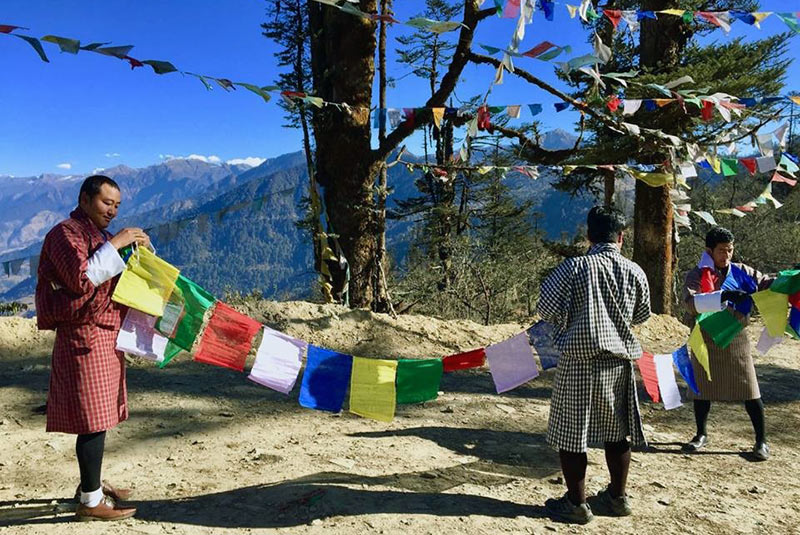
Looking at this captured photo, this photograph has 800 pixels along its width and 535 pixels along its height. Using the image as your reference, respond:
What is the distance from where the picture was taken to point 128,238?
278 centimetres

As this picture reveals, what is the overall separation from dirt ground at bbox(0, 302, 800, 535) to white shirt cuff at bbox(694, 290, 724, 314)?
1158 mm

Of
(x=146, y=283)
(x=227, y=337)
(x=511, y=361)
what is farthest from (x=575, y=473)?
(x=146, y=283)

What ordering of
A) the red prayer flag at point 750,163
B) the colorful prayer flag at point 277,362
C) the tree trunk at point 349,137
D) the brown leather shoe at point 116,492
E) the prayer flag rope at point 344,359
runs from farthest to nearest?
the tree trunk at point 349,137 → the red prayer flag at point 750,163 → the colorful prayer flag at point 277,362 → the prayer flag rope at point 344,359 → the brown leather shoe at point 116,492

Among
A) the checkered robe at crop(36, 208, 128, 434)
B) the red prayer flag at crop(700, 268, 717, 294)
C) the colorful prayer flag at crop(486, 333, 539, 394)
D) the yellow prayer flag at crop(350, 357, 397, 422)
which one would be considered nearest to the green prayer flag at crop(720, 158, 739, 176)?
the red prayer flag at crop(700, 268, 717, 294)

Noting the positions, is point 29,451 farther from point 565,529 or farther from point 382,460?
point 565,529

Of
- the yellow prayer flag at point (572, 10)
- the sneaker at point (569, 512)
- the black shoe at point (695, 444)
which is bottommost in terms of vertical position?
the sneaker at point (569, 512)

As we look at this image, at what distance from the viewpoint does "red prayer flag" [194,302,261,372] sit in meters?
3.51

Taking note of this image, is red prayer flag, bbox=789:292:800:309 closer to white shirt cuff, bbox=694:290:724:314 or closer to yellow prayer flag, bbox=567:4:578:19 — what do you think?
white shirt cuff, bbox=694:290:724:314

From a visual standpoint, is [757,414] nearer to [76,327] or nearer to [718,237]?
[718,237]

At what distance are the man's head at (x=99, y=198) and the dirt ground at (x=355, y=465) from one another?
1.57 m

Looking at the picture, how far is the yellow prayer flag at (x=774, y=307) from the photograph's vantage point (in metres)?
3.44

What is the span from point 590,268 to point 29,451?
3851 mm

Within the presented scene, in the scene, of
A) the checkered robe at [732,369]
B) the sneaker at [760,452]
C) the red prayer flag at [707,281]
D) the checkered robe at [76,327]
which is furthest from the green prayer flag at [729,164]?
the checkered robe at [76,327]

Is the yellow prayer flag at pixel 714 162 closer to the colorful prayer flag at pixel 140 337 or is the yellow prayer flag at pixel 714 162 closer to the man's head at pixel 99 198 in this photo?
the colorful prayer flag at pixel 140 337
